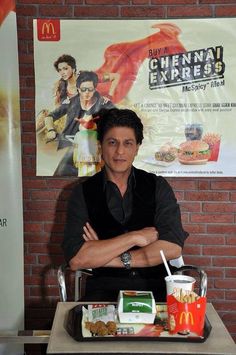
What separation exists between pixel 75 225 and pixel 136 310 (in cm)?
75

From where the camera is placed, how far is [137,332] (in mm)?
1476

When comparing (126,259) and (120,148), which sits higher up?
(120,148)

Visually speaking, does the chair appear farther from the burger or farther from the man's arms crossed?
the burger

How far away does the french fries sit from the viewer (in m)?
1.44

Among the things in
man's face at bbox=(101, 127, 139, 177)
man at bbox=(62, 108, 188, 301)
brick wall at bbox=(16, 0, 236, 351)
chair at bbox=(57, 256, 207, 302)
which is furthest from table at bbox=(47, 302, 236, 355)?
brick wall at bbox=(16, 0, 236, 351)

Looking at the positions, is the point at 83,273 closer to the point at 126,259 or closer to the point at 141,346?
the point at 126,259

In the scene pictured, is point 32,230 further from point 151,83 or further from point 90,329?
point 90,329

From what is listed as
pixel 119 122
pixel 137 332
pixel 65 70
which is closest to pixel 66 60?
pixel 65 70

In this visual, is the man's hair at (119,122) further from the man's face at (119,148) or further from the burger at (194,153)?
the burger at (194,153)

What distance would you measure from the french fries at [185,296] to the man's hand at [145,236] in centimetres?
60

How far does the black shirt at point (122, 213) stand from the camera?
7.14 feet

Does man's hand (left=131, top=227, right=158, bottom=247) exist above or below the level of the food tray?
above

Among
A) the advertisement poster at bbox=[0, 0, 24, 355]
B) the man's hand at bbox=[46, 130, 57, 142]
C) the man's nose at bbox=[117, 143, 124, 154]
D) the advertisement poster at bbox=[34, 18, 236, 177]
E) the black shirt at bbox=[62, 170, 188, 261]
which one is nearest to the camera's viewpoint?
the black shirt at bbox=[62, 170, 188, 261]

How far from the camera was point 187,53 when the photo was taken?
2814 mm
